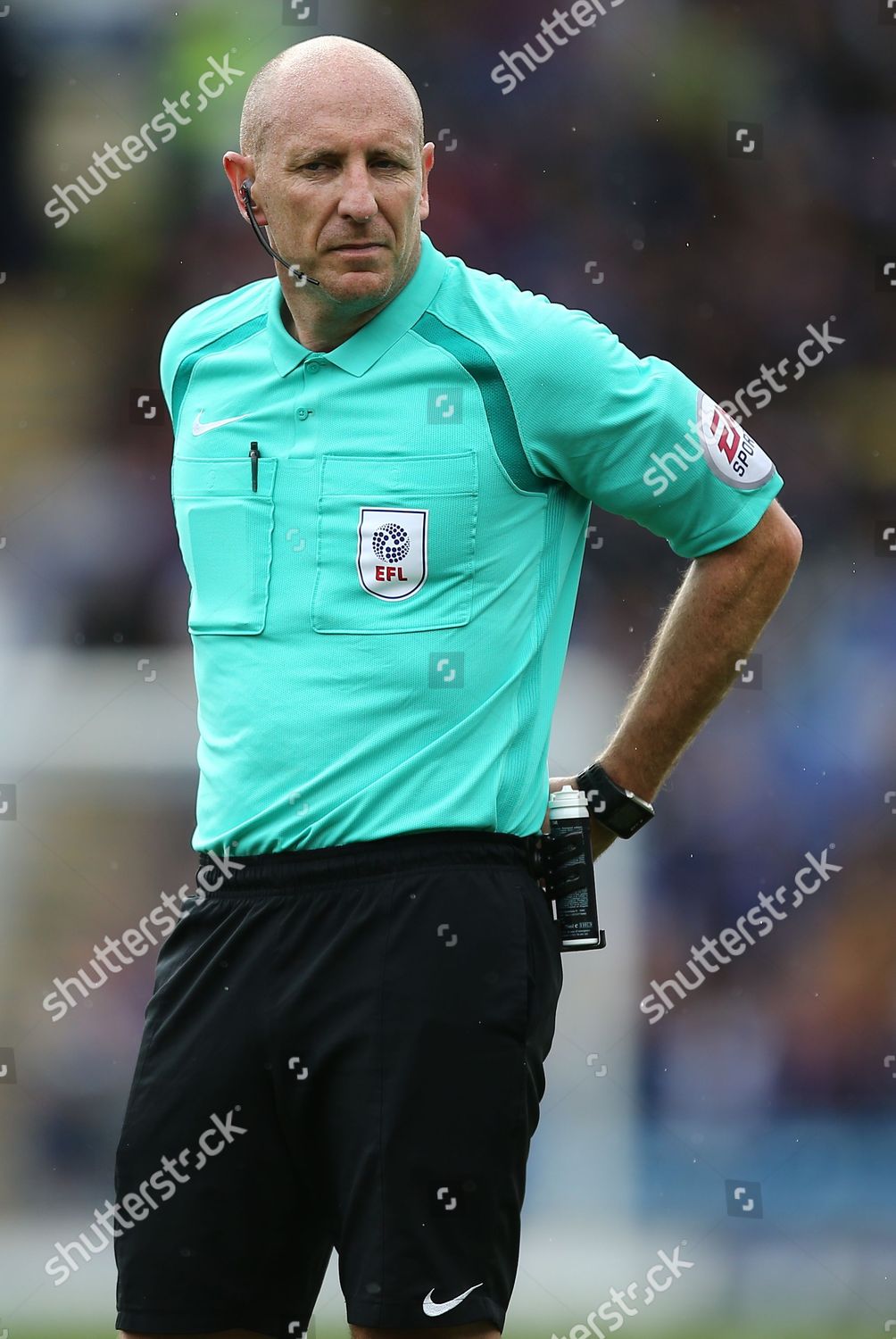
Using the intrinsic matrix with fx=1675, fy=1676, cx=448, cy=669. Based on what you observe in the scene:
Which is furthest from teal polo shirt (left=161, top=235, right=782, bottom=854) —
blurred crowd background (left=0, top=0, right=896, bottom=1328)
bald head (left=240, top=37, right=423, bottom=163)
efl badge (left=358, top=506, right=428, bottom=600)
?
blurred crowd background (left=0, top=0, right=896, bottom=1328)

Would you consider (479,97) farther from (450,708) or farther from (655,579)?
(450,708)

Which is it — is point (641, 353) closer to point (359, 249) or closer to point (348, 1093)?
point (359, 249)

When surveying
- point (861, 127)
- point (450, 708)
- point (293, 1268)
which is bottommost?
point (293, 1268)

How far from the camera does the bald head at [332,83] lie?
72.2 inches

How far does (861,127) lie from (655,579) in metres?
1.27

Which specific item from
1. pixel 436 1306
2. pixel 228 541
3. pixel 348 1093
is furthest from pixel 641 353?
pixel 436 1306

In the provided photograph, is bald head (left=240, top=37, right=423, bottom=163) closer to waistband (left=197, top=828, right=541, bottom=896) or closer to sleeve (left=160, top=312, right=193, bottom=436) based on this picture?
sleeve (left=160, top=312, right=193, bottom=436)

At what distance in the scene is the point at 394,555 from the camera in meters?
1.72

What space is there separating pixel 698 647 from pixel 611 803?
0.71ft

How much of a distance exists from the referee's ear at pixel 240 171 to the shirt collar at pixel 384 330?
19 cm

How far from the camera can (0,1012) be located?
3.60 m

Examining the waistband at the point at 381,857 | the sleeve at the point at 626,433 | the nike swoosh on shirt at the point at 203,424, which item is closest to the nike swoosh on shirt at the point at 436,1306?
the waistband at the point at 381,857

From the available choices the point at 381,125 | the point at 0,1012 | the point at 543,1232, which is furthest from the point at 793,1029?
the point at 381,125

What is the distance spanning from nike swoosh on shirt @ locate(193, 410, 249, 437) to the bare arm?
55cm
